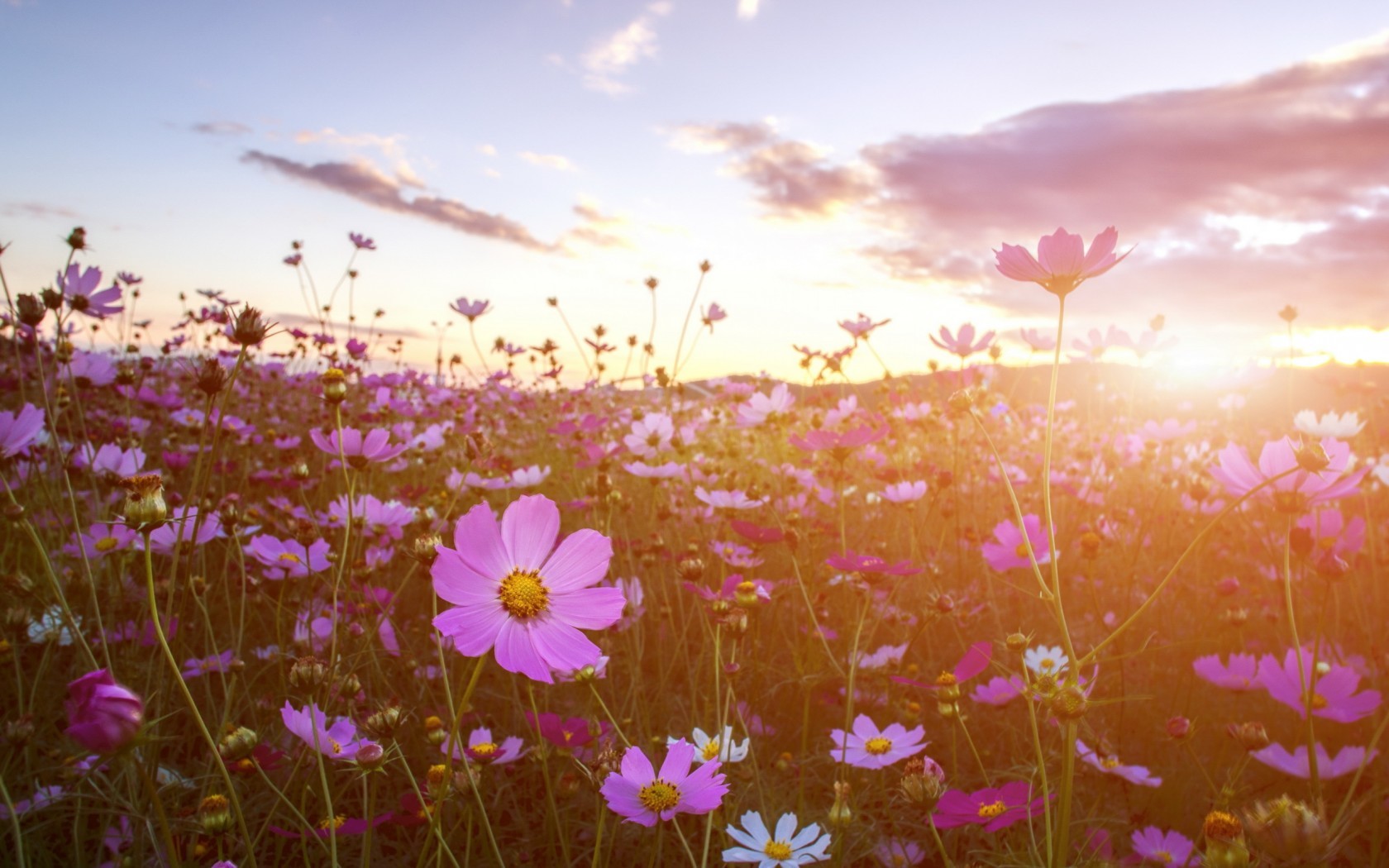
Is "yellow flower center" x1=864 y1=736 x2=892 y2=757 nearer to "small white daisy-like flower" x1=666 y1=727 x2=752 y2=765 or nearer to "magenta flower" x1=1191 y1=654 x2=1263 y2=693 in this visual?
"small white daisy-like flower" x1=666 y1=727 x2=752 y2=765

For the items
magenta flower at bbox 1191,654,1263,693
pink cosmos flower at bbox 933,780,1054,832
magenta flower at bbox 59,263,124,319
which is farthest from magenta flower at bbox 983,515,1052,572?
magenta flower at bbox 59,263,124,319

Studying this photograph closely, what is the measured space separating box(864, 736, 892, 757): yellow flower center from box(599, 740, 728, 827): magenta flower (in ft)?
1.46

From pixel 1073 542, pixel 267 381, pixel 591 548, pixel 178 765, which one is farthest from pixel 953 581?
pixel 267 381

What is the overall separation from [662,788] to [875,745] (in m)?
0.51

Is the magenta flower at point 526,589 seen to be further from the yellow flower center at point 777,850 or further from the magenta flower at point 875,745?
the magenta flower at point 875,745

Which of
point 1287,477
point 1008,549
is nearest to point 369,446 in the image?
point 1008,549

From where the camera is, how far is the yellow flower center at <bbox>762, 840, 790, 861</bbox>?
3.11 feet

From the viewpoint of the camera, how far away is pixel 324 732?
1096mm

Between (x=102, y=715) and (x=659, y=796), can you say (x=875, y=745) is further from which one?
(x=102, y=715)

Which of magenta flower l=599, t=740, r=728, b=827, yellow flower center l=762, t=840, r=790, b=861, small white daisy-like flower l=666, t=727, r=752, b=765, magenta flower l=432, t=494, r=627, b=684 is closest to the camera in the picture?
magenta flower l=432, t=494, r=627, b=684

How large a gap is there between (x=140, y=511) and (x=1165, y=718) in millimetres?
1942

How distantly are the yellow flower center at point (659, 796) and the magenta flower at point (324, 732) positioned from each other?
32 cm

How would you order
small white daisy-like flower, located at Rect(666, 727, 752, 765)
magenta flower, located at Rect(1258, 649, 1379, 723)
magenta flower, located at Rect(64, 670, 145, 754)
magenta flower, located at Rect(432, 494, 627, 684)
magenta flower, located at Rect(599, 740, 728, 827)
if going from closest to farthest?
magenta flower, located at Rect(64, 670, 145, 754) → magenta flower, located at Rect(432, 494, 627, 684) → magenta flower, located at Rect(599, 740, 728, 827) → small white daisy-like flower, located at Rect(666, 727, 752, 765) → magenta flower, located at Rect(1258, 649, 1379, 723)

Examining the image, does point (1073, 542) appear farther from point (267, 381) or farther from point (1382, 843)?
point (267, 381)
